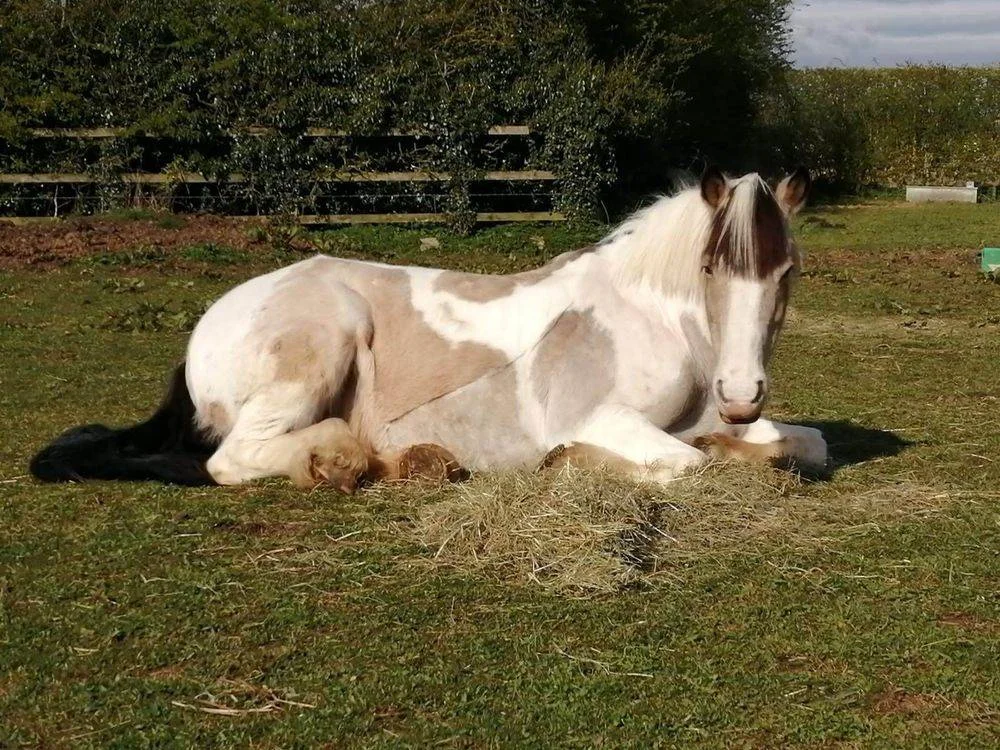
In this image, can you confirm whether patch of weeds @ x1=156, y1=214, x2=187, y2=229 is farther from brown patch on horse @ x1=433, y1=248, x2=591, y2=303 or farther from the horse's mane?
the horse's mane

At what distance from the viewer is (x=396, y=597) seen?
446 centimetres

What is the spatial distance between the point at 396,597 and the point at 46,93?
59.8ft

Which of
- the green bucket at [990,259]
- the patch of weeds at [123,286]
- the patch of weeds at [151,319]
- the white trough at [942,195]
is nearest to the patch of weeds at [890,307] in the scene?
the green bucket at [990,259]

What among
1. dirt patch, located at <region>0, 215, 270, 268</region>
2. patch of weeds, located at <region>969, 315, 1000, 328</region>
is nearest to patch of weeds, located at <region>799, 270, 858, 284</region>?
patch of weeds, located at <region>969, 315, 1000, 328</region>

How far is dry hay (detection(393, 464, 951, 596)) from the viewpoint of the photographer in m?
4.73

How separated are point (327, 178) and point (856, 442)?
15186 millimetres

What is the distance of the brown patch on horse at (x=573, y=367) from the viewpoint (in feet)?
19.9

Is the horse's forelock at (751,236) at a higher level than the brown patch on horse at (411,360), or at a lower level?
higher

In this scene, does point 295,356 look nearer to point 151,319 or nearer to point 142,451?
point 142,451

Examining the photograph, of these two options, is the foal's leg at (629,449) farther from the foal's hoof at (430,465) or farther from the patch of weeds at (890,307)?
the patch of weeds at (890,307)

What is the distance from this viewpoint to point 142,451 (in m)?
6.41

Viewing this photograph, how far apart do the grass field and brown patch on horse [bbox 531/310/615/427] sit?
2.28ft

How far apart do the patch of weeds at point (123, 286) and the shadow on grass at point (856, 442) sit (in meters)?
9.08

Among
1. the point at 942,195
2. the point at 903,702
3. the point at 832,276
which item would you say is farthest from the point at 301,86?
the point at 942,195
